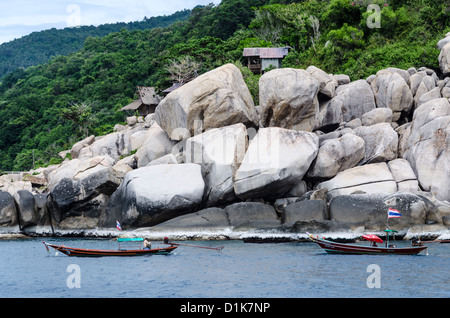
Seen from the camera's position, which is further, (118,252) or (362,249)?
(118,252)

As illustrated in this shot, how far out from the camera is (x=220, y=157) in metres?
33.1

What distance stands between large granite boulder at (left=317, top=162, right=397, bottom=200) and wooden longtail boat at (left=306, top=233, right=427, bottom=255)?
20.1 ft

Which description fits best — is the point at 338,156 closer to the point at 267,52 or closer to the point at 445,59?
the point at 445,59

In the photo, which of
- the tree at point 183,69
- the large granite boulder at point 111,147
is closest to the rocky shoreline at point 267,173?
the large granite boulder at point 111,147

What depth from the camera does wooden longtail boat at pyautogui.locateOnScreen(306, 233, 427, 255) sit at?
25.9 metres

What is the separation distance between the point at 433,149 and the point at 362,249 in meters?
9.66

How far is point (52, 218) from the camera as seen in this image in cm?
3584

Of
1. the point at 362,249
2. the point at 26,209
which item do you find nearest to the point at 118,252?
A: the point at 362,249

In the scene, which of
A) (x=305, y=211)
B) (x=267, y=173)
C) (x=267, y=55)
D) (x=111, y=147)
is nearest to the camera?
(x=305, y=211)

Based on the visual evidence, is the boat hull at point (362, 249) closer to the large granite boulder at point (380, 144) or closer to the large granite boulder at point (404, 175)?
the large granite boulder at point (404, 175)

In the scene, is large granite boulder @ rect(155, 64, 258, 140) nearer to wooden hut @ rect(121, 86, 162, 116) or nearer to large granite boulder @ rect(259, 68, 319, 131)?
large granite boulder @ rect(259, 68, 319, 131)

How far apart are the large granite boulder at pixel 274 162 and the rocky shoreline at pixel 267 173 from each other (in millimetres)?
64

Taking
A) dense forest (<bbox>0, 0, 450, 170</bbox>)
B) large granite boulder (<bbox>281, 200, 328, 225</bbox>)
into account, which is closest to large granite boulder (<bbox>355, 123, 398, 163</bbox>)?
large granite boulder (<bbox>281, 200, 328, 225</bbox>)

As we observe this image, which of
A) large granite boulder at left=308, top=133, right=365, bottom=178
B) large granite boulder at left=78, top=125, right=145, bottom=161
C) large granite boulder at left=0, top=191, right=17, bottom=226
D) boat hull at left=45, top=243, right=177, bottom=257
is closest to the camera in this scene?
boat hull at left=45, top=243, right=177, bottom=257
